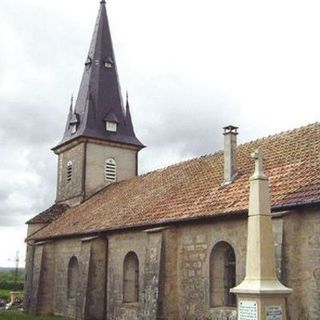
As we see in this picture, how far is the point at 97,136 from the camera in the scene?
99.5ft

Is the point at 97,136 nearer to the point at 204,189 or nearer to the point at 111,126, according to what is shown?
the point at 111,126

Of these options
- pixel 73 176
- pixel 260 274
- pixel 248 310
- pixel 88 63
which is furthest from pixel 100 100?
pixel 248 310

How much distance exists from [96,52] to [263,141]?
55.1 feet

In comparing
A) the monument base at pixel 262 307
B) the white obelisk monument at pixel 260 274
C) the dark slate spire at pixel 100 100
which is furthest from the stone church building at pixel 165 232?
the monument base at pixel 262 307

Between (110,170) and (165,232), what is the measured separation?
14166 millimetres

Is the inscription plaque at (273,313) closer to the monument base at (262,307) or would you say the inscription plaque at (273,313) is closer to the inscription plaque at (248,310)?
the monument base at (262,307)

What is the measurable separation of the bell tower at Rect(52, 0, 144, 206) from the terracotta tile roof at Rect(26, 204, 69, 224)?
28.8 inches

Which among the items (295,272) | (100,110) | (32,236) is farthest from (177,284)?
(100,110)

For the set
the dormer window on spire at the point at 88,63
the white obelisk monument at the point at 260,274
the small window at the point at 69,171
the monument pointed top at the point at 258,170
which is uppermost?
the dormer window on spire at the point at 88,63

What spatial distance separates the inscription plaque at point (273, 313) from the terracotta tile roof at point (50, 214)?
21257 mm

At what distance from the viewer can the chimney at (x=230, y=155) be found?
17531mm

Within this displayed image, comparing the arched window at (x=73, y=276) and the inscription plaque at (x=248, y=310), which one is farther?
the arched window at (x=73, y=276)

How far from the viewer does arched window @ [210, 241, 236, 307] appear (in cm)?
1561

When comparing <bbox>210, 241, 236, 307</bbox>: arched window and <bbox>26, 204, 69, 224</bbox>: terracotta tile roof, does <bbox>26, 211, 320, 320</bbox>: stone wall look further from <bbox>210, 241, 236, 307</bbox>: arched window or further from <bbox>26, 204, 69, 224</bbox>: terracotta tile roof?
<bbox>26, 204, 69, 224</bbox>: terracotta tile roof
